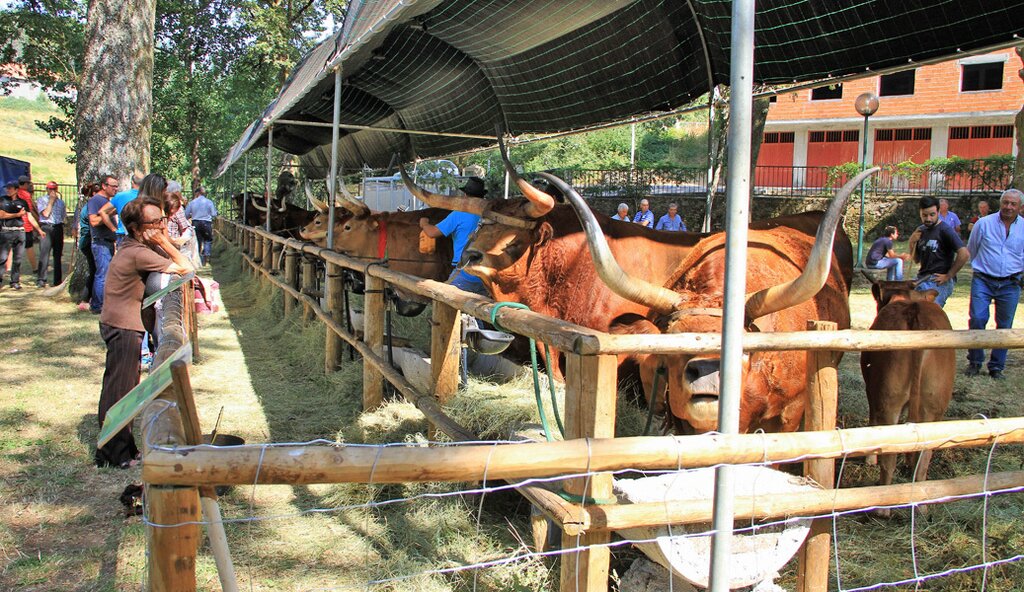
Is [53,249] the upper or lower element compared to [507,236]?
lower

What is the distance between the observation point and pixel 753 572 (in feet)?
9.66

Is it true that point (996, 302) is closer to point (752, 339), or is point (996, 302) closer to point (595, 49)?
point (595, 49)

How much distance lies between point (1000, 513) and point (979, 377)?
13.9ft

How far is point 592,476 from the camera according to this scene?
2.70 metres

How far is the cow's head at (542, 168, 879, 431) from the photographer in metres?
3.05

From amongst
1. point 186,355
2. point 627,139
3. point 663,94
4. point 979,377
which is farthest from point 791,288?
point 627,139

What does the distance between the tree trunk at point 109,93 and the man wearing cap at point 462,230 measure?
6256 millimetres

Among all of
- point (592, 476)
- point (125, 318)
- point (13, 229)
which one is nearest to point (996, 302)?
point (592, 476)

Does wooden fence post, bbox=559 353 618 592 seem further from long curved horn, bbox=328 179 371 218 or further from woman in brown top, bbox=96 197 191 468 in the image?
long curved horn, bbox=328 179 371 218

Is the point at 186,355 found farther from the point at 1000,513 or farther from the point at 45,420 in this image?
the point at 45,420

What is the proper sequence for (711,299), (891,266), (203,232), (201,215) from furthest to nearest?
(203,232) < (201,215) < (891,266) < (711,299)

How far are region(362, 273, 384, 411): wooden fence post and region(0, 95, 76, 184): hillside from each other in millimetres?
42698

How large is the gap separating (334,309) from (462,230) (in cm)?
149

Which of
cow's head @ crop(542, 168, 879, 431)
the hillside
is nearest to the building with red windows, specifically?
cow's head @ crop(542, 168, 879, 431)
